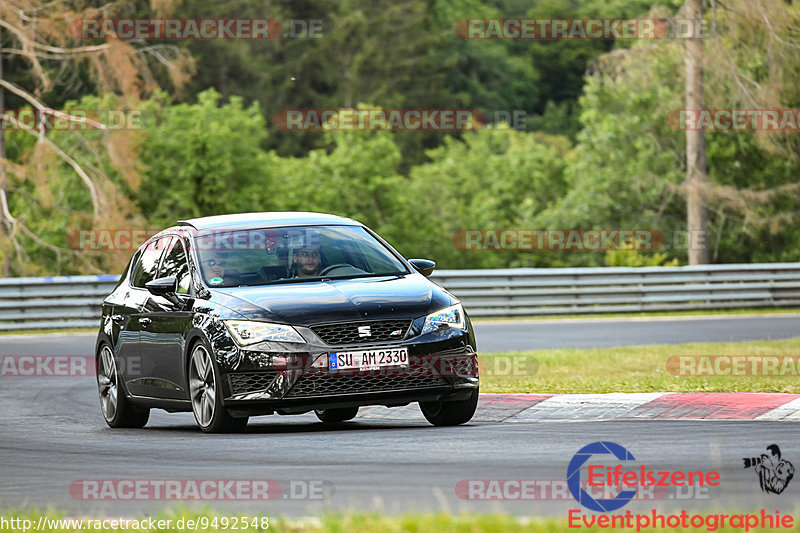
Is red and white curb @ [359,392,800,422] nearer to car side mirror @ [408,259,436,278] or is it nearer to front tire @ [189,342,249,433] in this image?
car side mirror @ [408,259,436,278]

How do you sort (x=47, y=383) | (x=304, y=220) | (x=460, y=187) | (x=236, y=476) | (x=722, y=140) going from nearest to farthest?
(x=236, y=476), (x=304, y=220), (x=47, y=383), (x=722, y=140), (x=460, y=187)

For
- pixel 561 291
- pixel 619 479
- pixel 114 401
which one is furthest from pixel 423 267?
pixel 561 291

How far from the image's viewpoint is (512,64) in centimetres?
8688

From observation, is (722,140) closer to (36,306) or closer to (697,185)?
(697,185)

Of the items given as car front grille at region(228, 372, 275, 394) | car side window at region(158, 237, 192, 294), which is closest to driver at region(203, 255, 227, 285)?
car side window at region(158, 237, 192, 294)

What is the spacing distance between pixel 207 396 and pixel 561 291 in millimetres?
19010

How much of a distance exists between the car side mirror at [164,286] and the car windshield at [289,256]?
28 centimetres

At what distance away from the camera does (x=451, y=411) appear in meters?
11.5

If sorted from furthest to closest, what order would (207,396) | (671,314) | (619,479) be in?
(671,314)
(207,396)
(619,479)

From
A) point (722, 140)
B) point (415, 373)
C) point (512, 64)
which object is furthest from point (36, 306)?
point (512, 64)

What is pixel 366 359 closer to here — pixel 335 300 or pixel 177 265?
pixel 335 300

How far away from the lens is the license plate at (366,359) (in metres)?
10.5

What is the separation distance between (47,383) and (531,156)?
40.8 m

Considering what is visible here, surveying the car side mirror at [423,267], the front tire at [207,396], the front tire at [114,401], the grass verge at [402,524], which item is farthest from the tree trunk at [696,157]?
the grass verge at [402,524]
